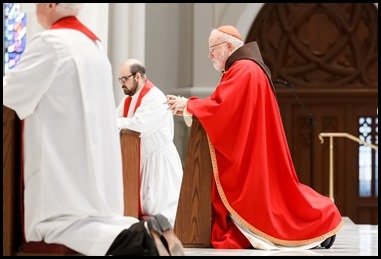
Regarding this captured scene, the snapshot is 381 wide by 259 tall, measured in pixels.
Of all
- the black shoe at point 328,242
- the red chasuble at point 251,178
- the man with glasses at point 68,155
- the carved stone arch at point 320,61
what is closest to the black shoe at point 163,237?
the man with glasses at point 68,155

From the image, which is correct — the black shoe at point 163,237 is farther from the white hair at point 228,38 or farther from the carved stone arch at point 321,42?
the carved stone arch at point 321,42

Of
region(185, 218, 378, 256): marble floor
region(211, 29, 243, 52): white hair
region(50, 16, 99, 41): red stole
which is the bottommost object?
region(185, 218, 378, 256): marble floor

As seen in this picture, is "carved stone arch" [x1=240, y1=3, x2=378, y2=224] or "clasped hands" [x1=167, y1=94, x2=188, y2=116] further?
"carved stone arch" [x1=240, y1=3, x2=378, y2=224]

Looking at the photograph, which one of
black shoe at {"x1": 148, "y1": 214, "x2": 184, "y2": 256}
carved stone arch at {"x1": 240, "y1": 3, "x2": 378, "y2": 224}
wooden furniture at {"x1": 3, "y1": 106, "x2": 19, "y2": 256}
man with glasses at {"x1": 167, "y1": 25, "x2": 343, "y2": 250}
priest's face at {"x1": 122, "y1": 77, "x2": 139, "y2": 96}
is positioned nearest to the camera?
black shoe at {"x1": 148, "y1": 214, "x2": 184, "y2": 256}

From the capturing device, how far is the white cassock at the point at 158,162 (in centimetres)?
882

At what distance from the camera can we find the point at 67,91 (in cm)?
516

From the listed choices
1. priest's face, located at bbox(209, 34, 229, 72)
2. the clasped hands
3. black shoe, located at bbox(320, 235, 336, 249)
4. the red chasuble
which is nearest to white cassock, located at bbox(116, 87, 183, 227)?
priest's face, located at bbox(209, 34, 229, 72)

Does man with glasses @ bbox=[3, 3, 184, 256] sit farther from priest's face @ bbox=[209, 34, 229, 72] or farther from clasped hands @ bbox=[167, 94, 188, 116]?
priest's face @ bbox=[209, 34, 229, 72]

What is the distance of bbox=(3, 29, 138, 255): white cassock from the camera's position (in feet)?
16.6

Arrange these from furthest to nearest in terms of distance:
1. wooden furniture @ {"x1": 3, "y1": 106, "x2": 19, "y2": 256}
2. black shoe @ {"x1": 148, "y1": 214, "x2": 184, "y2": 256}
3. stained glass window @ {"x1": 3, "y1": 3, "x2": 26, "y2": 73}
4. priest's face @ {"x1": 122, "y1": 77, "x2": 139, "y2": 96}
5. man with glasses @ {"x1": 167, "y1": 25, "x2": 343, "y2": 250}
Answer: stained glass window @ {"x1": 3, "y1": 3, "x2": 26, "y2": 73} → priest's face @ {"x1": 122, "y1": 77, "x2": 139, "y2": 96} → man with glasses @ {"x1": 167, "y1": 25, "x2": 343, "y2": 250} → wooden furniture @ {"x1": 3, "y1": 106, "x2": 19, "y2": 256} → black shoe @ {"x1": 148, "y1": 214, "x2": 184, "y2": 256}

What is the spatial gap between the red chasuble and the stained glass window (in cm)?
460

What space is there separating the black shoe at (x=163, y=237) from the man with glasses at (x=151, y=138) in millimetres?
3596

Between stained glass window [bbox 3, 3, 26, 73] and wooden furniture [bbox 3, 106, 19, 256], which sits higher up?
stained glass window [bbox 3, 3, 26, 73]

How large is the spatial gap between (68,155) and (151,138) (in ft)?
12.9
